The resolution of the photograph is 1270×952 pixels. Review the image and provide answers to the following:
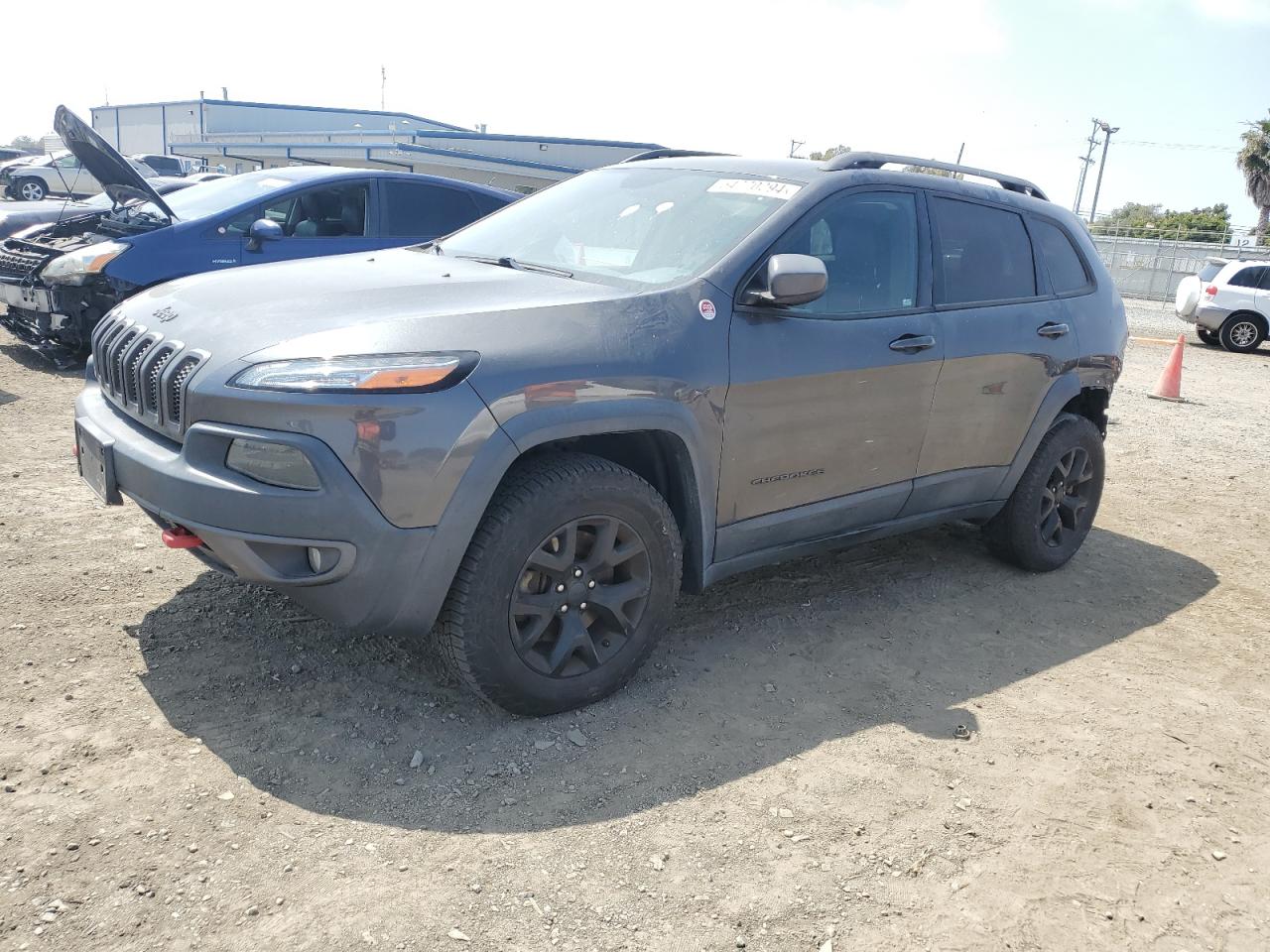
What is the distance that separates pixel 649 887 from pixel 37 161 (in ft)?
107

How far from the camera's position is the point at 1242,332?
17.7 metres

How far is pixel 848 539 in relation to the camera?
13.6 feet

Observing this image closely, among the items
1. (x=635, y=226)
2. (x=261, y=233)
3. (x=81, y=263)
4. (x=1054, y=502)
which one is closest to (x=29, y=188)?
(x=81, y=263)


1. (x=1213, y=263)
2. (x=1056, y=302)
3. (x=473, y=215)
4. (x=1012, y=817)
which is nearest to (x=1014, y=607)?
(x=1056, y=302)

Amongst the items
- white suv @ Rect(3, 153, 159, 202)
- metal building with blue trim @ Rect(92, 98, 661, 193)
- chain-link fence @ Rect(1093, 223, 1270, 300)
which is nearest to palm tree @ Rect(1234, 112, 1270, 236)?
chain-link fence @ Rect(1093, 223, 1270, 300)

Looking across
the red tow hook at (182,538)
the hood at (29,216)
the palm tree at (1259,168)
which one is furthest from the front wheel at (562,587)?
the palm tree at (1259,168)

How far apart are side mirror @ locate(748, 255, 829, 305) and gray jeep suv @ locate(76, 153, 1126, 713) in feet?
0.04

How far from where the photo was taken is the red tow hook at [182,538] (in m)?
2.91

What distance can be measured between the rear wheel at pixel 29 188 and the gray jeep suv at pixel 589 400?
93.9 ft

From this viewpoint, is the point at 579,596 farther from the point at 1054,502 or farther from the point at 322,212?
the point at 322,212

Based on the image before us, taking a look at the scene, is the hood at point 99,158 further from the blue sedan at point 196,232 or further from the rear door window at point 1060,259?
the rear door window at point 1060,259

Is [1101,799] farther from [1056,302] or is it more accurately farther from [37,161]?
[37,161]

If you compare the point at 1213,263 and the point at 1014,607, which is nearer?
the point at 1014,607

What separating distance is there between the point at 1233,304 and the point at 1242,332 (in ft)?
1.83
